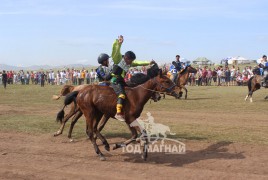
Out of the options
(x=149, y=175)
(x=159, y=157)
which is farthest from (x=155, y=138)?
(x=149, y=175)

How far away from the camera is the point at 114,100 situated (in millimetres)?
9812

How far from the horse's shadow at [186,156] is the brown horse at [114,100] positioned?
0.56 m

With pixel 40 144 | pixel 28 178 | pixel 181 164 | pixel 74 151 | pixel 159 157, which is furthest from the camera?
pixel 40 144

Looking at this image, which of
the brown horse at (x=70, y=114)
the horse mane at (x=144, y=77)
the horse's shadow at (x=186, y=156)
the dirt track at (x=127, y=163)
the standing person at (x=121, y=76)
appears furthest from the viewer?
the brown horse at (x=70, y=114)

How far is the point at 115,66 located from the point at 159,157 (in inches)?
102

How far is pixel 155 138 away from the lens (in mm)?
11828

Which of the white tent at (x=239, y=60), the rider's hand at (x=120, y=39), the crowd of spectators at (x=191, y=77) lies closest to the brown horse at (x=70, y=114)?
the rider's hand at (x=120, y=39)

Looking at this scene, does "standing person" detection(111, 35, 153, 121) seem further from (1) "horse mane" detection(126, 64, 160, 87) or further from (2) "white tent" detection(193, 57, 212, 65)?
(2) "white tent" detection(193, 57, 212, 65)

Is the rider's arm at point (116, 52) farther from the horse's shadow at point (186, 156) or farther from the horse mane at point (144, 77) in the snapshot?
the horse's shadow at point (186, 156)

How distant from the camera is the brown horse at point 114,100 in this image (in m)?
9.60

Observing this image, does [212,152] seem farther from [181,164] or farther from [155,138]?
[155,138]

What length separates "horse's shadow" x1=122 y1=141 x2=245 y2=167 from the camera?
30.4 feet

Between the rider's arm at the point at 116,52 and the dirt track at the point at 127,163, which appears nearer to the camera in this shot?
the dirt track at the point at 127,163

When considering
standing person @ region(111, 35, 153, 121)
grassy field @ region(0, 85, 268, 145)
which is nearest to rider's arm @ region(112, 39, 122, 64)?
standing person @ region(111, 35, 153, 121)
